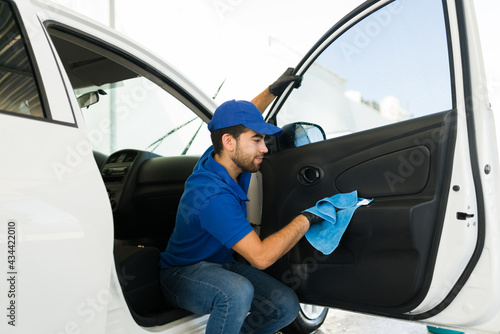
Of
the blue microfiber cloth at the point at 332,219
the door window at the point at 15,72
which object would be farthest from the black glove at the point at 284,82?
the door window at the point at 15,72

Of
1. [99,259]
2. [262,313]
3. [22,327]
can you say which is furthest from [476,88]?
[22,327]

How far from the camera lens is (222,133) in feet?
6.09

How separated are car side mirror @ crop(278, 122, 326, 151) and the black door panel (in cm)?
11

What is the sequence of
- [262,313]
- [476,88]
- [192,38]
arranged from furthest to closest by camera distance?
[192,38]
[262,313]
[476,88]

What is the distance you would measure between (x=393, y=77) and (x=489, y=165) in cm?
45

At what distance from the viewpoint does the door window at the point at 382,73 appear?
155cm

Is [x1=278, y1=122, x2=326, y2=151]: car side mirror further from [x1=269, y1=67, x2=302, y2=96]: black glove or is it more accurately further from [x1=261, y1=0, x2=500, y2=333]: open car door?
[x1=269, y1=67, x2=302, y2=96]: black glove

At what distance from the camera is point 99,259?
1244mm

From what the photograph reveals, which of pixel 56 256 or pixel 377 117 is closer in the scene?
pixel 56 256

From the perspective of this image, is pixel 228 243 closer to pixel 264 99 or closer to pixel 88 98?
pixel 264 99

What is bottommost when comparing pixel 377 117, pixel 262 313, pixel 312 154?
pixel 262 313

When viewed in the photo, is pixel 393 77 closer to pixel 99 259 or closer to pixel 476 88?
pixel 476 88

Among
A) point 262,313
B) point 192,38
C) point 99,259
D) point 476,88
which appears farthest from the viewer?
point 192,38

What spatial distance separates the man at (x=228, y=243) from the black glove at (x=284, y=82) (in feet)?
0.90
